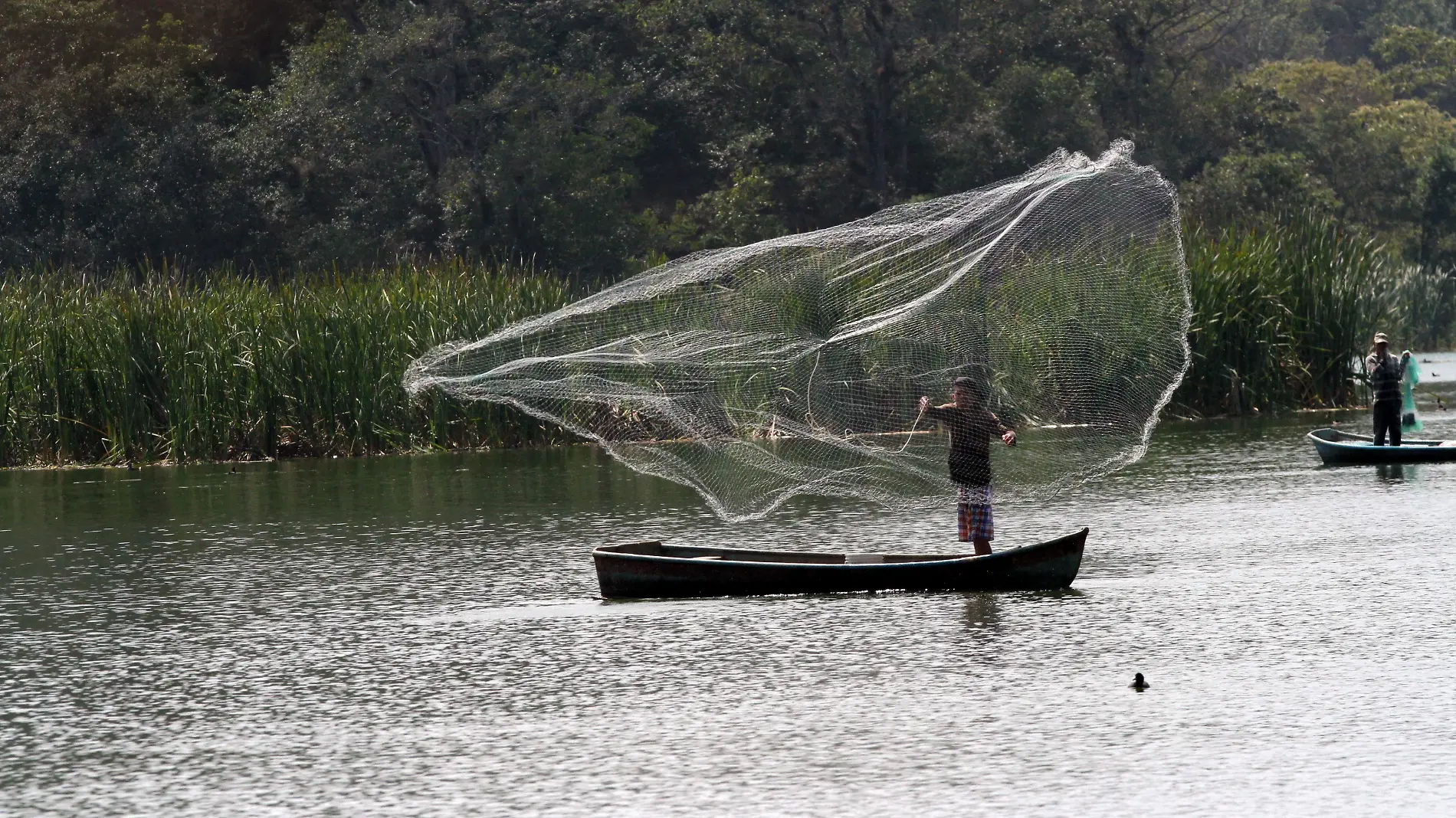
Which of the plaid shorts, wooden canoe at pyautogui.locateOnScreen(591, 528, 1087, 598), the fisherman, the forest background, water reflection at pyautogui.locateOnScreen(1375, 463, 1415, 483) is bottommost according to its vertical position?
wooden canoe at pyautogui.locateOnScreen(591, 528, 1087, 598)

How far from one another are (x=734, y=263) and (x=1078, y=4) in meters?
41.7

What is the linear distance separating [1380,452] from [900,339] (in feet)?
25.0

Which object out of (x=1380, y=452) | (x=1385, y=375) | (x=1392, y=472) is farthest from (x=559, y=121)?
(x=1392, y=472)

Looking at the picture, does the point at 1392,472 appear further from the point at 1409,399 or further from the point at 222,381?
the point at 222,381

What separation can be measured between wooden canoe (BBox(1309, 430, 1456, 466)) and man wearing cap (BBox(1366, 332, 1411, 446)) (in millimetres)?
165

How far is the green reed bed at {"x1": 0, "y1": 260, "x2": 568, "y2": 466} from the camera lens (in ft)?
90.3

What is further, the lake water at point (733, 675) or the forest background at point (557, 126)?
the forest background at point (557, 126)

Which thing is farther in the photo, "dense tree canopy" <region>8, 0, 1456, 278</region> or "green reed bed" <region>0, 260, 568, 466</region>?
"dense tree canopy" <region>8, 0, 1456, 278</region>

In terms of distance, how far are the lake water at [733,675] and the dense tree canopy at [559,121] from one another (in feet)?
96.7

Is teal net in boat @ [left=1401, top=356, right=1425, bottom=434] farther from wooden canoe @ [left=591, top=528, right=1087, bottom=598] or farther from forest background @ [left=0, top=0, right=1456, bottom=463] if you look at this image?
forest background @ [left=0, top=0, right=1456, bottom=463]

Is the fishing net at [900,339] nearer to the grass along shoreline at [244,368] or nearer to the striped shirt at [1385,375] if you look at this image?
the striped shirt at [1385,375]

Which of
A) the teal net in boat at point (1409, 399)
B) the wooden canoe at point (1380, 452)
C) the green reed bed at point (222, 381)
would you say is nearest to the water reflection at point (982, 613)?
the wooden canoe at point (1380, 452)

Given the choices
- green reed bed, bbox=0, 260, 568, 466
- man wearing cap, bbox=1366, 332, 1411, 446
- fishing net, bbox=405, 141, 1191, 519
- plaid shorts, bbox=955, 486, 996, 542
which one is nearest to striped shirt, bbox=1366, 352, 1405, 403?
man wearing cap, bbox=1366, 332, 1411, 446

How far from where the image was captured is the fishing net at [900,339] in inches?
580
